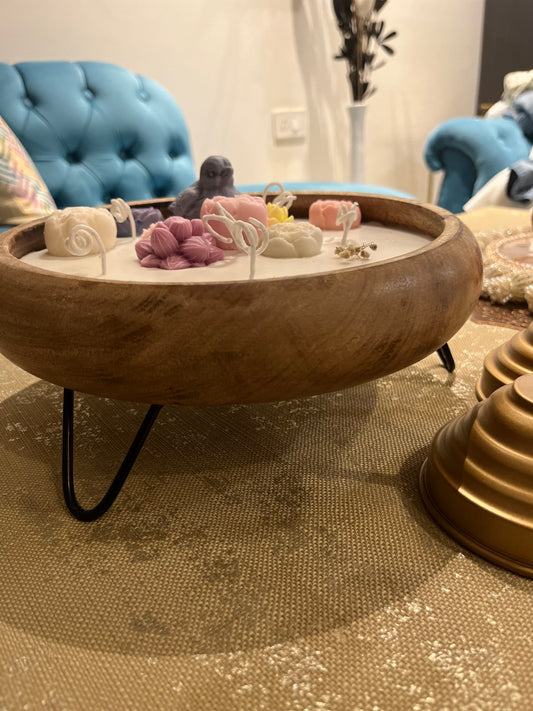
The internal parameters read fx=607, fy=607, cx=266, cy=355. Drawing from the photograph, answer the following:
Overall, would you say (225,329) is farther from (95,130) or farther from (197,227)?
(95,130)

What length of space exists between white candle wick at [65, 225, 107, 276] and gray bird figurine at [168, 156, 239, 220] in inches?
7.2

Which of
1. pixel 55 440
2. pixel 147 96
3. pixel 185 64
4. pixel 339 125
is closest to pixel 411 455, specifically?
pixel 55 440

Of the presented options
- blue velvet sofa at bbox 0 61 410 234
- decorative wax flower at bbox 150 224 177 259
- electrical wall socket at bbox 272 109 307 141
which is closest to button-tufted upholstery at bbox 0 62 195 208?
blue velvet sofa at bbox 0 61 410 234

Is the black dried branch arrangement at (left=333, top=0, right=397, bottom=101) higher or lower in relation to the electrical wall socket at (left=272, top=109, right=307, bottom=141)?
higher

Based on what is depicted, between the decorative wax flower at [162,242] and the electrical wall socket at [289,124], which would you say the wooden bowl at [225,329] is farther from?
the electrical wall socket at [289,124]

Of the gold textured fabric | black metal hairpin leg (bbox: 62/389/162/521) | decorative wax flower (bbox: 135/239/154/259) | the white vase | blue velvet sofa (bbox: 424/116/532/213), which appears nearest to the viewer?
the gold textured fabric

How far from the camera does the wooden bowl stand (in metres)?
0.52

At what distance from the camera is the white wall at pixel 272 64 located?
206cm

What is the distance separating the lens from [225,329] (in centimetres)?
52

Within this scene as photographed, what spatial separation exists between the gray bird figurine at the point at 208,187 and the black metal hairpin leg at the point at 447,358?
408 millimetres

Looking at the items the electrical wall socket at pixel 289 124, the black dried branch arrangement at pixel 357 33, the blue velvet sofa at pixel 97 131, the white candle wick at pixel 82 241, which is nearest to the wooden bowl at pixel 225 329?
the white candle wick at pixel 82 241

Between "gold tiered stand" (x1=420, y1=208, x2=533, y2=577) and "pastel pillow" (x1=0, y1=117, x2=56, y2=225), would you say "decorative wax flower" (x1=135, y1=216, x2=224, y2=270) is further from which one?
"pastel pillow" (x1=0, y1=117, x2=56, y2=225)

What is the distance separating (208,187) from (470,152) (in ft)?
5.89

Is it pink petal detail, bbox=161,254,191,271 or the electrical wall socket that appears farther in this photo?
Answer: the electrical wall socket
